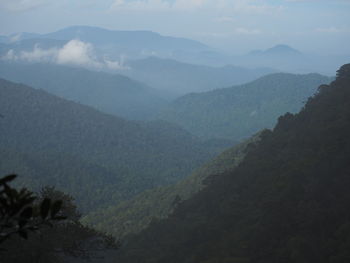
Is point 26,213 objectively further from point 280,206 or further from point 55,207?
point 280,206

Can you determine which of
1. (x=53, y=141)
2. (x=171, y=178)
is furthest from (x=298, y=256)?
(x=53, y=141)

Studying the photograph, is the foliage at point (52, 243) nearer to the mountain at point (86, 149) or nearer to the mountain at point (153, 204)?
the mountain at point (153, 204)

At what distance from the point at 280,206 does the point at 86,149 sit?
380 ft

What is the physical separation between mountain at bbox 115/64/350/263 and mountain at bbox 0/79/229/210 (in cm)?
5295

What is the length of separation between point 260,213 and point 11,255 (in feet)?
63.9

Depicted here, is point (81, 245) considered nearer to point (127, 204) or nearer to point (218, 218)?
point (218, 218)

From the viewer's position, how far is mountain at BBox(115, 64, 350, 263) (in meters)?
22.2

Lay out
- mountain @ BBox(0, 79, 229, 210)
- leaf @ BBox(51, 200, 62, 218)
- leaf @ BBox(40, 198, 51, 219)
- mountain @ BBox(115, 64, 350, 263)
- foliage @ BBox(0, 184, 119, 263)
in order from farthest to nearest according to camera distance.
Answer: mountain @ BBox(0, 79, 229, 210)
mountain @ BBox(115, 64, 350, 263)
foliage @ BBox(0, 184, 119, 263)
leaf @ BBox(51, 200, 62, 218)
leaf @ BBox(40, 198, 51, 219)

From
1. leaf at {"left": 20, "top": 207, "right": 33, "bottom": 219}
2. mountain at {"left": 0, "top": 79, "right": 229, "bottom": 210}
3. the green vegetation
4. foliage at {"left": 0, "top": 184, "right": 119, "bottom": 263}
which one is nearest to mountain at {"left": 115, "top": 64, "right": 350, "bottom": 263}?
foliage at {"left": 0, "top": 184, "right": 119, "bottom": 263}

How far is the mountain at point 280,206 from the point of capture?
72.9ft

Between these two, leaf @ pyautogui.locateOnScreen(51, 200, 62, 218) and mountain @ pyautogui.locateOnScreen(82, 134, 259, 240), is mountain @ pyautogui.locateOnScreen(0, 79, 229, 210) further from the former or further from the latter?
leaf @ pyautogui.locateOnScreen(51, 200, 62, 218)

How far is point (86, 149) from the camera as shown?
5389 inches

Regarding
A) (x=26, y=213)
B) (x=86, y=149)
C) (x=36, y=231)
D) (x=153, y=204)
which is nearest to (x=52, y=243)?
(x=36, y=231)

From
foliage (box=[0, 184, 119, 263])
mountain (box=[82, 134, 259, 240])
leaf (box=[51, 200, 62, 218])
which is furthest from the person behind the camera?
mountain (box=[82, 134, 259, 240])
